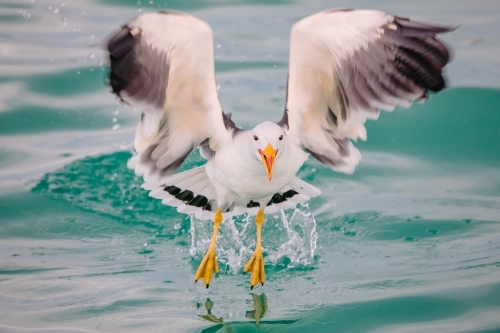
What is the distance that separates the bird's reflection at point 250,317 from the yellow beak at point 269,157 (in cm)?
99

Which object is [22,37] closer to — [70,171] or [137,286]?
[70,171]

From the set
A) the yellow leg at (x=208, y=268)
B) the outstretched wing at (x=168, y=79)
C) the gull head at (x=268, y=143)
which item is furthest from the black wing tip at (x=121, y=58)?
the yellow leg at (x=208, y=268)

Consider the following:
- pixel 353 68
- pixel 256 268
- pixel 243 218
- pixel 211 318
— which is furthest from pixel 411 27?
pixel 243 218

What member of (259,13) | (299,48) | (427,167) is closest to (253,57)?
(259,13)

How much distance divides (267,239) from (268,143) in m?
2.05

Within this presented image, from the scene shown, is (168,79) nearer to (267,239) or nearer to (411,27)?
(411,27)

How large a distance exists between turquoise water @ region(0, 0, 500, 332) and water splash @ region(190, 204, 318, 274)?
0.02 metres

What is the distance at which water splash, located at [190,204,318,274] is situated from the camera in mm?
7027

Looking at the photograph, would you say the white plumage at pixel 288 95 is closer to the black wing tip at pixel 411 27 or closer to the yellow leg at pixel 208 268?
the black wing tip at pixel 411 27

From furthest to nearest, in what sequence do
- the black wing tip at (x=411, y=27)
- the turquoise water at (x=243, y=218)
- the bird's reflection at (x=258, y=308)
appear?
the turquoise water at (x=243, y=218) → the bird's reflection at (x=258, y=308) → the black wing tip at (x=411, y=27)

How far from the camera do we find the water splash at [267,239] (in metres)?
7.03

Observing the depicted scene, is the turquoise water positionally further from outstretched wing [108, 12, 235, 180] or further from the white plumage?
outstretched wing [108, 12, 235, 180]

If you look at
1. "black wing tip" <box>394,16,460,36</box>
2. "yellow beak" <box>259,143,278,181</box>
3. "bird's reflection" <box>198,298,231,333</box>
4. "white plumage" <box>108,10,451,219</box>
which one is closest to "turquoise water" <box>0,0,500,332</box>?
"bird's reflection" <box>198,298,231,333</box>

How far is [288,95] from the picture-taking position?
6.11 meters
